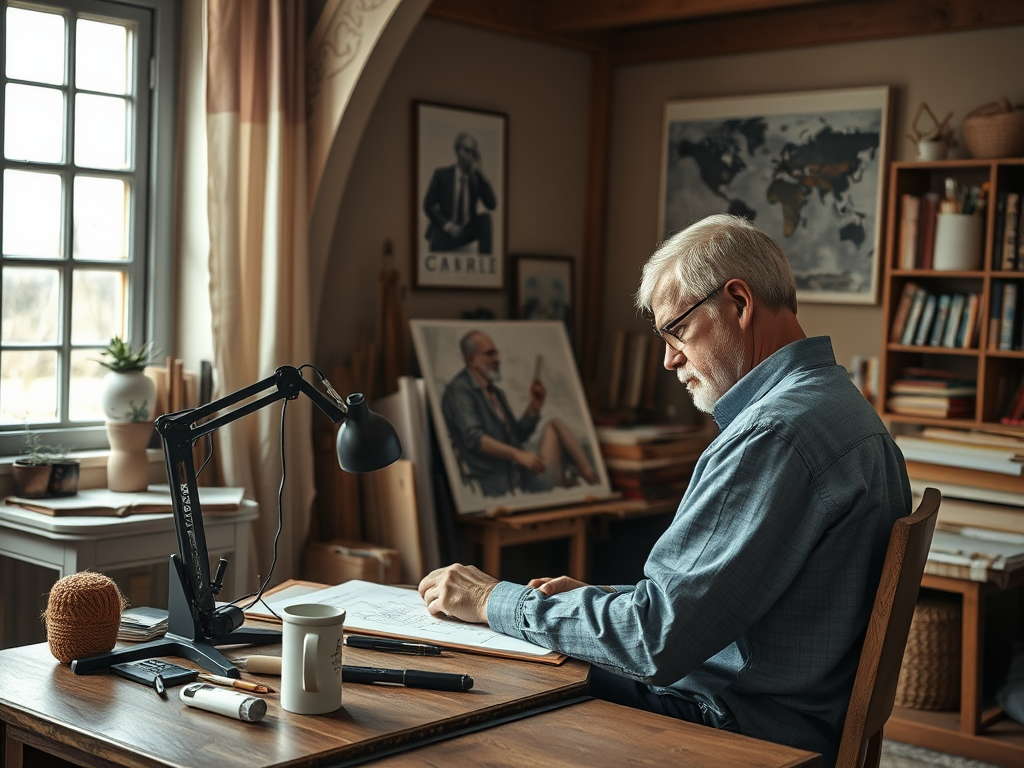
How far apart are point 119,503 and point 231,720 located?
186 cm

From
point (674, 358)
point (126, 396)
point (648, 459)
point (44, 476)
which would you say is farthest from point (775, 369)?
point (648, 459)

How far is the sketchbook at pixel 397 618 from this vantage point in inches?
76.9

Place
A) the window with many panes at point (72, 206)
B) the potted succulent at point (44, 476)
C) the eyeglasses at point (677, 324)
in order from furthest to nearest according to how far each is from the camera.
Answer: the window with many panes at point (72, 206) → the potted succulent at point (44, 476) → the eyeglasses at point (677, 324)

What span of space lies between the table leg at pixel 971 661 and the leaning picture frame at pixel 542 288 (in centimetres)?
209

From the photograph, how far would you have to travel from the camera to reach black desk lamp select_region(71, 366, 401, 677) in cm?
186

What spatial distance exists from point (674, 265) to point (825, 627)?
684 mm

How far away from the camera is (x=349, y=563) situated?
3.85m

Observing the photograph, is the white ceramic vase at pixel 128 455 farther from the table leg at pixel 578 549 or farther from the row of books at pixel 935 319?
the row of books at pixel 935 319

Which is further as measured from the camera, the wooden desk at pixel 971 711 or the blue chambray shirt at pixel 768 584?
the wooden desk at pixel 971 711

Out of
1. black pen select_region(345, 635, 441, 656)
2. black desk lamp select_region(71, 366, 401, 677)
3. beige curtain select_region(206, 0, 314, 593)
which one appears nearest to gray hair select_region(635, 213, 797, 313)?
black desk lamp select_region(71, 366, 401, 677)

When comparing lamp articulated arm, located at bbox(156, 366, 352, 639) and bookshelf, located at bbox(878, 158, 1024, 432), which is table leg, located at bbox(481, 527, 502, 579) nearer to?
bookshelf, located at bbox(878, 158, 1024, 432)

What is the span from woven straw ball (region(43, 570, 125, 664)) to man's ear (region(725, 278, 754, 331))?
3.78ft

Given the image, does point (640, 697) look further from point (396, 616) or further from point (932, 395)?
point (932, 395)

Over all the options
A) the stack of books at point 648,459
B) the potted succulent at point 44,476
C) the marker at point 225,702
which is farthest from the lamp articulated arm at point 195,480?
the stack of books at point 648,459
